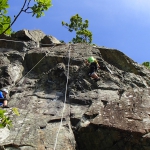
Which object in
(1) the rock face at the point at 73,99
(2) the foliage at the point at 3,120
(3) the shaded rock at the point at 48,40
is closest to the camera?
(2) the foliage at the point at 3,120

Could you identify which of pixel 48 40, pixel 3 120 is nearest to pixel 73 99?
pixel 3 120

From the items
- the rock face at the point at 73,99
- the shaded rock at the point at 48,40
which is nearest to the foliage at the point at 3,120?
the rock face at the point at 73,99

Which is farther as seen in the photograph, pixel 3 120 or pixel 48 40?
pixel 48 40

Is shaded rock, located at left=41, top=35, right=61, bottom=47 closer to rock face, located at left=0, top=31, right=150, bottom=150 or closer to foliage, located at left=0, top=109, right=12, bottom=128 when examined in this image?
rock face, located at left=0, top=31, right=150, bottom=150

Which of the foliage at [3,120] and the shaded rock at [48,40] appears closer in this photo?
the foliage at [3,120]

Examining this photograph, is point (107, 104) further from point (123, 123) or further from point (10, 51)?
point (10, 51)

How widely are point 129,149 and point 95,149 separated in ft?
3.67

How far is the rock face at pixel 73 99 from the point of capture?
7.98 meters

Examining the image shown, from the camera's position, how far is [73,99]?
10602 mm

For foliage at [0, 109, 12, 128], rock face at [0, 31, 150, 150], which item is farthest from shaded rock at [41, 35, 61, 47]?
foliage at [0, 109, 12, 128]

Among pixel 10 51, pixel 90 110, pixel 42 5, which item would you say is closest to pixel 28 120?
pixel 90 110

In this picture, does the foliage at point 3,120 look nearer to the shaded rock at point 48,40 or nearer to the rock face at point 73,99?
the rock face at point 73,99

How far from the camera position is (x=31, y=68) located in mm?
13883

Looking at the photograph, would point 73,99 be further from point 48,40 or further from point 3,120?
point 48,40
